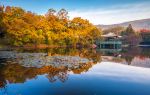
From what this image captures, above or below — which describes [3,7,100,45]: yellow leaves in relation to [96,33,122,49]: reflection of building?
above

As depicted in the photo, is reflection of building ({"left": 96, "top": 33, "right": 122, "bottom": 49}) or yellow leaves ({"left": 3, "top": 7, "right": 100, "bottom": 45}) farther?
reflection of building ({"left": 96, "top": 33, "right": 122, "bottom": 49})

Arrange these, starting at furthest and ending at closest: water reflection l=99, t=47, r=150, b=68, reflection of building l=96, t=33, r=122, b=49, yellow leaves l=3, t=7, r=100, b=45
A: reflection of building l=96, t=33, r=122, b=49, yellow leaves l=3, t=7, r=100, b=45, water reflection l=99, t=47, r=150, b=68

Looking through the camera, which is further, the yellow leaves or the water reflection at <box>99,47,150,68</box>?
the yellow leaves

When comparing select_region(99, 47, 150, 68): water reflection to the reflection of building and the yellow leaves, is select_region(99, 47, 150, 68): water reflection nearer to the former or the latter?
the yellow leaves

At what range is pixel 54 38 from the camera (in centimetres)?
5162

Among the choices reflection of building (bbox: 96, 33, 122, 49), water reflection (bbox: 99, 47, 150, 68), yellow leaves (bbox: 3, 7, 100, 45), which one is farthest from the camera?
reflection of building (bbox: 96, 33, 122, 49)

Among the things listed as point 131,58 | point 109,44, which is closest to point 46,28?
point 109,44

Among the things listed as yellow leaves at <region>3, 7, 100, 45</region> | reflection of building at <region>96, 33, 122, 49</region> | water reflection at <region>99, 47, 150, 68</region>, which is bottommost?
water reflection at <region>99, 47, 150, 68</region>

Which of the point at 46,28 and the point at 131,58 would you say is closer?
the point at 131,58

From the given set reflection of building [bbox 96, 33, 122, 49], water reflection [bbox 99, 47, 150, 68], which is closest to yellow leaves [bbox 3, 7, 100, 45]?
reflection of building [bbox 96, 33, 122, 49]

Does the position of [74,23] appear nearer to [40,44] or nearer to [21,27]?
[40,44]

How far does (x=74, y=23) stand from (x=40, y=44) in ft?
38.9

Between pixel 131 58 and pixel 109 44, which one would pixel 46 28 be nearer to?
pixel 109 44

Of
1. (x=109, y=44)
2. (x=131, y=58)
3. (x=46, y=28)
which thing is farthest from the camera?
(x=109, y=44)
